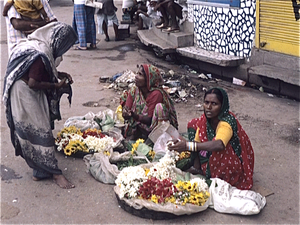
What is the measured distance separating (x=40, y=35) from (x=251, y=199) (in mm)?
2590

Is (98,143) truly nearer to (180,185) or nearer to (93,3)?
(180,185)

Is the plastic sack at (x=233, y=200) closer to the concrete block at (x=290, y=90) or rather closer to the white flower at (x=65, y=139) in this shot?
the white flower at (x=65, y=139)

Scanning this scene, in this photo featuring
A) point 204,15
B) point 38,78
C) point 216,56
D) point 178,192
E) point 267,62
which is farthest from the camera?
point 204,15

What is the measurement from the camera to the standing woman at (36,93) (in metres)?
4.18

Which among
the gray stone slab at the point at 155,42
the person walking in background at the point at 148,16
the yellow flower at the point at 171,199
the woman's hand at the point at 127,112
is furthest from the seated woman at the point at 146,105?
the person walking in background at the point at 148,16

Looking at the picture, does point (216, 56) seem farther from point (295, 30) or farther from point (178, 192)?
point (178, 192)

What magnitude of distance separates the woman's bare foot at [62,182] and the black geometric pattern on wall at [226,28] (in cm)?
458

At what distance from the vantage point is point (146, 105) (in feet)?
17.6

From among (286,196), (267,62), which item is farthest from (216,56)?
(286,196)

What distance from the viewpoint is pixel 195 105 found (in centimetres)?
697

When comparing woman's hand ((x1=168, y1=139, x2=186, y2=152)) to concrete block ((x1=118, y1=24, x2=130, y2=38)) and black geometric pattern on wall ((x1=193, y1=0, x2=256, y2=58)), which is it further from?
concrete block ((x1=118, y1=24, x2=130, y2=38))

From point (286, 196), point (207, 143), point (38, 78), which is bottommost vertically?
point (286, 196)

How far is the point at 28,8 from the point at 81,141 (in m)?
2.02

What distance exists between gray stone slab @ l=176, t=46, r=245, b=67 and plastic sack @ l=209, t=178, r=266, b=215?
4140 mm
